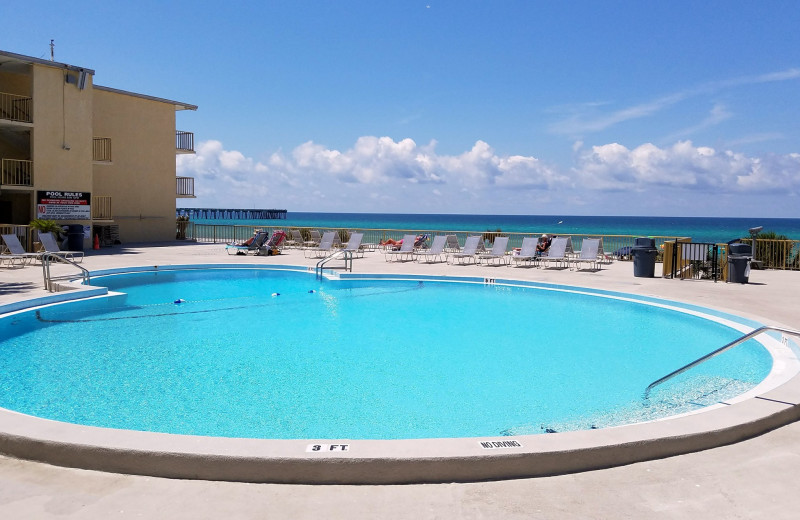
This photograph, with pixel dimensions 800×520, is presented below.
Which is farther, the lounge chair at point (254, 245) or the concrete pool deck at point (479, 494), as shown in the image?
the lounge chair at point (254, 245)

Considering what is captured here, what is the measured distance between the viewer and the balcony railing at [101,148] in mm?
22453

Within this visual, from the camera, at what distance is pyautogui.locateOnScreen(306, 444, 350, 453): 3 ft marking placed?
3.36m

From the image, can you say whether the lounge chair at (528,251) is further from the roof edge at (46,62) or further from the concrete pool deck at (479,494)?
the roof edge at (46,62)

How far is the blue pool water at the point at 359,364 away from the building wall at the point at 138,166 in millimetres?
13687

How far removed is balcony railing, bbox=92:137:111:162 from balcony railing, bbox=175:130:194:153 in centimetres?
390

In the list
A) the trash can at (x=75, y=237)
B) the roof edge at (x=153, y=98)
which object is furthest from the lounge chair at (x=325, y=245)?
the roof edge at (x=153, y=98)

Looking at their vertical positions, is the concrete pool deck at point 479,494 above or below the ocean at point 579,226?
below

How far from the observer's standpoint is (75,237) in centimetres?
1944

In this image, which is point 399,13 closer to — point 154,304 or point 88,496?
point 154,304

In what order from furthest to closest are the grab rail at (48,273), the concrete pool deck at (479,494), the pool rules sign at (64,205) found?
the pool rules sign at (64,205) < the grab rail at (48,273) < the concrete pool deck at (479,494)

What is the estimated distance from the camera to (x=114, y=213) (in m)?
23.6

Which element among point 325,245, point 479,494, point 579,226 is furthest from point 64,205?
point 579,226

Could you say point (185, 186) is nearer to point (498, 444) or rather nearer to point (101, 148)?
point (101, 148)

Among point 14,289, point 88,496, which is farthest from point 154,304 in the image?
point 88,496
